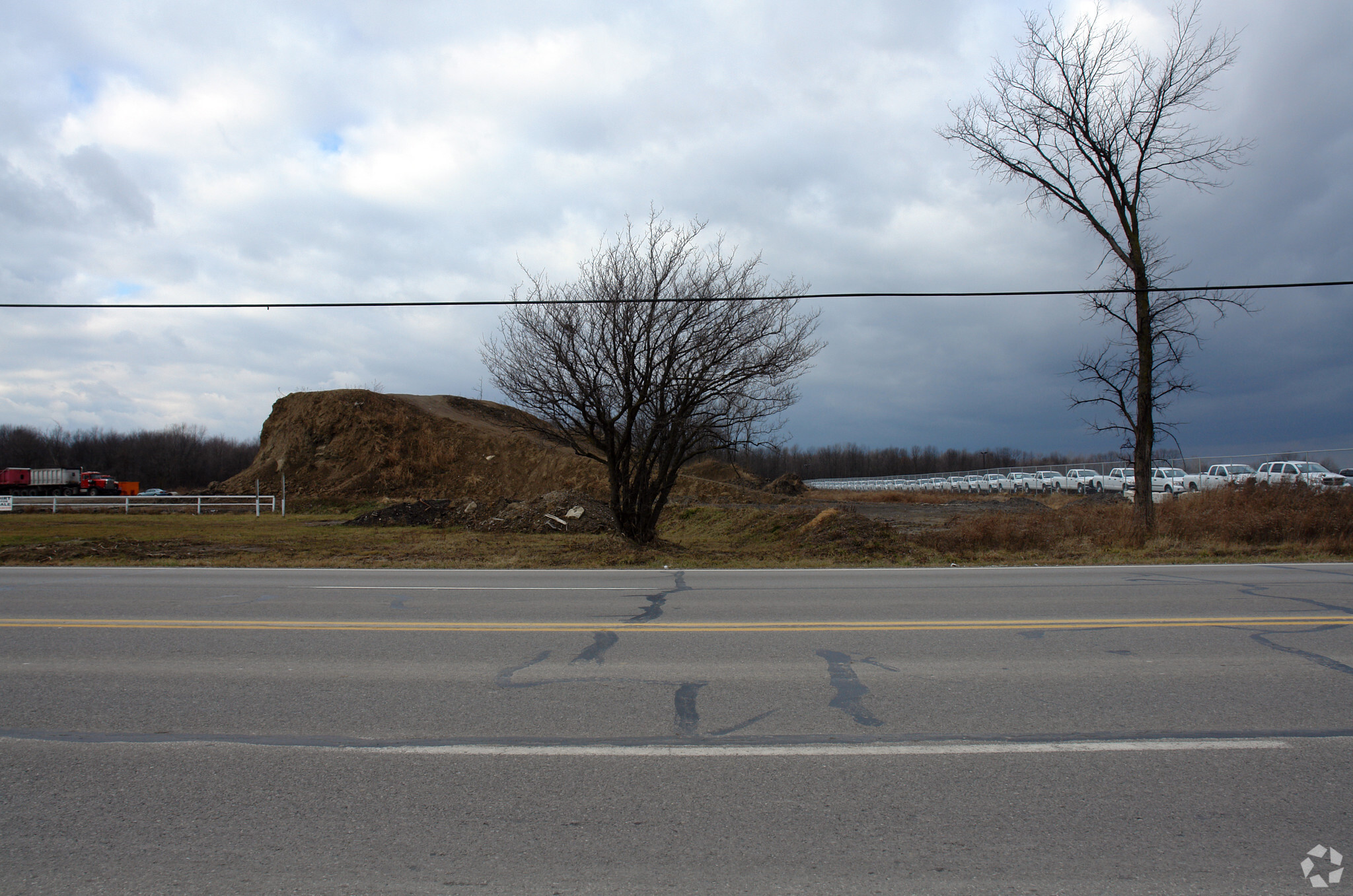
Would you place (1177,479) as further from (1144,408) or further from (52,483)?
(52,483)

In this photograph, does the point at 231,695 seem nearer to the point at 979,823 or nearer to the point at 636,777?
the point at 636,777

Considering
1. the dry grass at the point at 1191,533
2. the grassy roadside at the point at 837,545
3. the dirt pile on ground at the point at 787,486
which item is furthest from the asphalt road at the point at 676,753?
A: the dirt pile on ground at the point at 787,486

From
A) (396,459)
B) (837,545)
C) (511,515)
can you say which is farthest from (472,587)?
(396,459)

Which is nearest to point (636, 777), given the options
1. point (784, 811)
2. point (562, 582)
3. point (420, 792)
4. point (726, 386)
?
point (784, 811)

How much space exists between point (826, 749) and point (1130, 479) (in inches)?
1927

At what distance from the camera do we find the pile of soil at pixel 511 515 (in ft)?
82.3

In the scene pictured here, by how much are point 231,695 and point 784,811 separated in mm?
4102

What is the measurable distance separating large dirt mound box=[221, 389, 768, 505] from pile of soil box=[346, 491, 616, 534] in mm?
18410

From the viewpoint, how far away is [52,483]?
176 feet

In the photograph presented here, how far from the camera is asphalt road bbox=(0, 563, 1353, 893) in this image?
123 inches

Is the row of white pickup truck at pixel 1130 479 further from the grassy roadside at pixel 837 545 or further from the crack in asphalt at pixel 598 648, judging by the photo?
the crack in asphalt at pixel 598 648

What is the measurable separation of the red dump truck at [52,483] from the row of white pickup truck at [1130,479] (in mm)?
65637

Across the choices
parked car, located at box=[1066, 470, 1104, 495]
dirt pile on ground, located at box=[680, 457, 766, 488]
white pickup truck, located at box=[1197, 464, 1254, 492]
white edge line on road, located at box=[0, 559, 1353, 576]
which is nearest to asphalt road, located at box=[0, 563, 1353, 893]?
white edge line on road, located at box=[0, 559, 1353, 576]

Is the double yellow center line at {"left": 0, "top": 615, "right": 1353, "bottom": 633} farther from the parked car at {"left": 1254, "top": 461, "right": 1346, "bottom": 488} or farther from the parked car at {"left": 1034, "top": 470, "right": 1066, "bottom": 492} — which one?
the parked car at {"left": 1034, "top": 470, "right": 1066, "bottom": 492}
